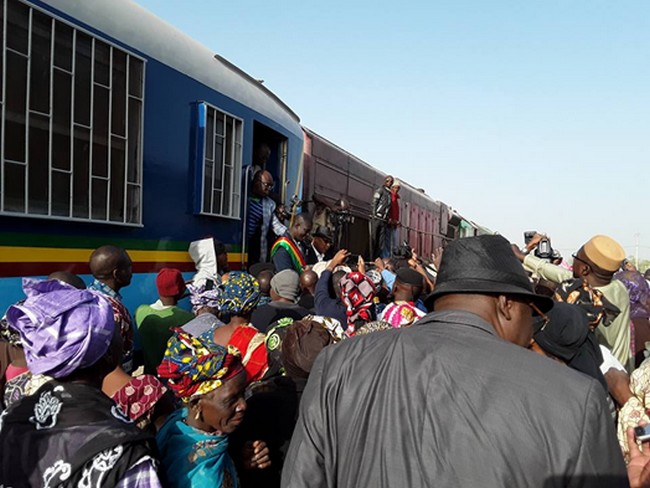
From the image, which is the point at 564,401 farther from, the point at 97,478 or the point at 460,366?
the point at 97,478

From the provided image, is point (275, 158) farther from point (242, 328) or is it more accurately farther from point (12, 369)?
point (12, 369)

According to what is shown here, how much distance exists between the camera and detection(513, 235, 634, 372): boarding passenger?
3.43 meters

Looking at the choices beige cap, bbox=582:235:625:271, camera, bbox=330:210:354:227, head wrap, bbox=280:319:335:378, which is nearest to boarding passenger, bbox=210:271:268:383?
head wrap, bbox=280:319:335:378

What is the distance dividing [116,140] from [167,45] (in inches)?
41.3

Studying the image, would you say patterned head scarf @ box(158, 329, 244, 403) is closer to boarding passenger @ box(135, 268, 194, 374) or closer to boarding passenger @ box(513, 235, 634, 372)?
boarding passenger @ box(135, 268, 194, 374)

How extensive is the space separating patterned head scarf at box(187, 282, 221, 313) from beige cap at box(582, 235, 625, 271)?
2387 mm

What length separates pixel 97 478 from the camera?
4.70 feet

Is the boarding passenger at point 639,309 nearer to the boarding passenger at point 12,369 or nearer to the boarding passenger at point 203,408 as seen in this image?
the boarding passenger at point 203,408

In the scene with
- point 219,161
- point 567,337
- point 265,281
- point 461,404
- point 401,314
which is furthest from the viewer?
point 219,161

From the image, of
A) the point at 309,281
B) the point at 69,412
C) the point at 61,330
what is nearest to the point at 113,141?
the point at 309,281

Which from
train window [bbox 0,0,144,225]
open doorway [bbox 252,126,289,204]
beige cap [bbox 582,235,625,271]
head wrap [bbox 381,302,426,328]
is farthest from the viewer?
open doorway [bbox 252,126,289,204]

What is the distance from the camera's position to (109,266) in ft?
11.3

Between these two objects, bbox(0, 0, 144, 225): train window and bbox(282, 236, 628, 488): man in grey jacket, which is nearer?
bbox(282, 236, 628, 488): man in grey jacket

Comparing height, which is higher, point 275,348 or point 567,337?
point 567,337
